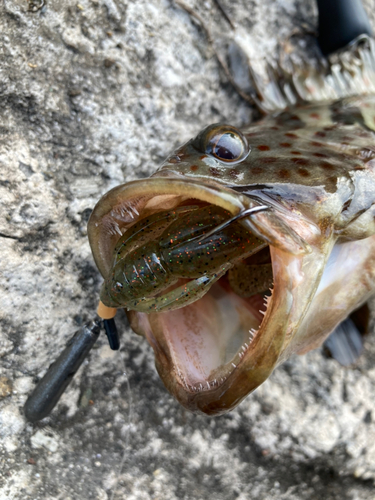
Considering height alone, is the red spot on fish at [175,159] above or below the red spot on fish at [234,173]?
above

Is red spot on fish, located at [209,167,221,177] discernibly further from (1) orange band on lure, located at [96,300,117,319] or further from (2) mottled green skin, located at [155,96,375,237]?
(1) orange band on lure, located at [96,300,117,319]

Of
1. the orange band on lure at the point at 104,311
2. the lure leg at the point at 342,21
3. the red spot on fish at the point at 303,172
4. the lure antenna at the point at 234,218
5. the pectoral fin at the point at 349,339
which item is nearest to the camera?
the lure antenna at the point at 234,218

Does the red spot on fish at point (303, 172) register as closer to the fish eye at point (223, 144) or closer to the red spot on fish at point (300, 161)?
the red spot on fish at point (300, 161)

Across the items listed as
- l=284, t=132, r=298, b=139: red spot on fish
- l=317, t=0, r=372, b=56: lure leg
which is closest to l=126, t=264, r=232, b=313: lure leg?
l=284, t=132, r=298, b=139: red spot on fish

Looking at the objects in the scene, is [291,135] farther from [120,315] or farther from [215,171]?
[120,315]

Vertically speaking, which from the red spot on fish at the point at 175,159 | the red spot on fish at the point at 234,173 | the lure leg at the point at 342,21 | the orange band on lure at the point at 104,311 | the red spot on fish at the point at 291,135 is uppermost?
the lure leg at the point at 342,21

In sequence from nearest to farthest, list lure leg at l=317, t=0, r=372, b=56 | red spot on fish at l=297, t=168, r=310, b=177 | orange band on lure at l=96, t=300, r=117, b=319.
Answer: red spot on fish at l=297, t=168, r=310, b=177, orange band on lure at l=96, t=300, r=117, b=319, lure leg at l=317, t=0, r=372, b=56

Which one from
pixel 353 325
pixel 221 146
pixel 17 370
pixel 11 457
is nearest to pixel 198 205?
pixel 221 146

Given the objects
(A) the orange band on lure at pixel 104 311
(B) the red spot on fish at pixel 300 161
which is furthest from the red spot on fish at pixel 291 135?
(A) the orange band on lure at pixel 104 311
